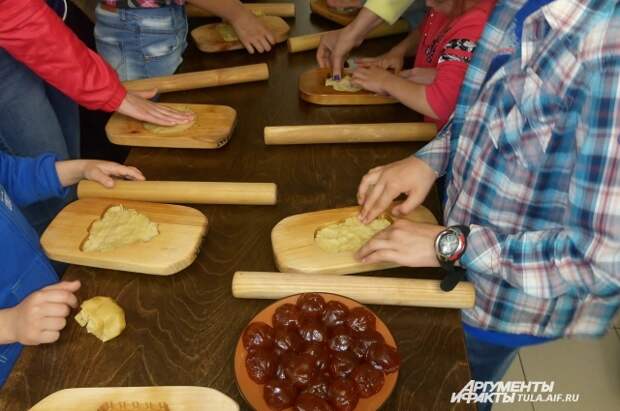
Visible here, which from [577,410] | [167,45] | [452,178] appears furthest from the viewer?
[577,410]

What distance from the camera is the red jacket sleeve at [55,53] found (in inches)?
50.9

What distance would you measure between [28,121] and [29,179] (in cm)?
55

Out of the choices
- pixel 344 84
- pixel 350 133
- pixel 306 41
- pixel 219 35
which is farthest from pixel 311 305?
pixel 219 35

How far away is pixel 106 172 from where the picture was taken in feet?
4.05

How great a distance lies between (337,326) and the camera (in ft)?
2.78

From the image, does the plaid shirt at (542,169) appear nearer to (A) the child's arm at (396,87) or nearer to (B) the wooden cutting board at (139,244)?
(A) the child's arm at (396,87)

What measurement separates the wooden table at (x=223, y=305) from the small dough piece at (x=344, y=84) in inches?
4.3

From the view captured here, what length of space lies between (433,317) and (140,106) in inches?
38.2

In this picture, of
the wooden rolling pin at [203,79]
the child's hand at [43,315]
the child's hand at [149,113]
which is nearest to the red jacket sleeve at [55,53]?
the child's hand at [149,113]

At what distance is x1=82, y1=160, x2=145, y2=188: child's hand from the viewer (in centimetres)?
121

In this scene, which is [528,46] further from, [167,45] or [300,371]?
[167,45]

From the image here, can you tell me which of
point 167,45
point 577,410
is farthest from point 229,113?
point 577,410

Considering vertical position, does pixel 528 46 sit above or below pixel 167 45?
above

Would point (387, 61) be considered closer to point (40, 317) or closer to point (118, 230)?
point (118, 230)
